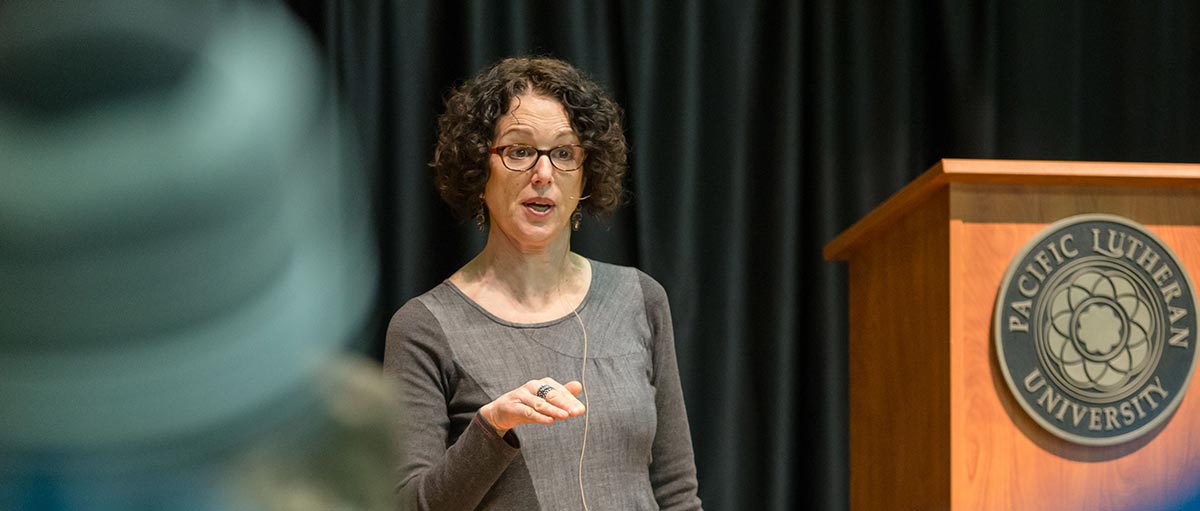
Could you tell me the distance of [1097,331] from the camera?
1660 mm

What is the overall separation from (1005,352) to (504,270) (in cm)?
86

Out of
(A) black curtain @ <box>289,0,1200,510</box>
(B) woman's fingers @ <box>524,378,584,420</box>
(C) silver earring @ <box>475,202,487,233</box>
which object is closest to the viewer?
(B) woman's fingers @ <box>524,378,584,420</box>

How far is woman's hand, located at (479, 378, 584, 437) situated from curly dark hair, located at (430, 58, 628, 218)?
512mm

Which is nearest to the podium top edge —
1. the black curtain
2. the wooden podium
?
the wooden podium

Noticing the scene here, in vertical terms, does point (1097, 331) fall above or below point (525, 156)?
below

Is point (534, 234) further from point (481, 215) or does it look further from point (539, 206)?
point (481, 215)

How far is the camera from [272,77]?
304 mm

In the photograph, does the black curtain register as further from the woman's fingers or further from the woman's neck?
the woman's fingers

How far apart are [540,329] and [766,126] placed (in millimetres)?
1334

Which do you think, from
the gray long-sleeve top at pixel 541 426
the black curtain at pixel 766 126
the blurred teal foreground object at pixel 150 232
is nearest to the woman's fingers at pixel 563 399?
the gray long-sleeve top at pixel 541 426

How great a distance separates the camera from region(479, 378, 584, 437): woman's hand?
1.50 meters

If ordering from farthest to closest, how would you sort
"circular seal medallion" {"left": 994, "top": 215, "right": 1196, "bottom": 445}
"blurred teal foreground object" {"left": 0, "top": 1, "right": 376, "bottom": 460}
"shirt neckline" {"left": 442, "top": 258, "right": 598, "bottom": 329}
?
"shirt neckline" {"left": 442, "top": 258, "right": 598, "bottom": 329}, "circular seal medallion" {"left": 994, "top": 215, "right": 1196, "bottom": 445}, "blurred teal foreground object" {"left": 0, "top": 1, "right": 376, "bottom": 460}

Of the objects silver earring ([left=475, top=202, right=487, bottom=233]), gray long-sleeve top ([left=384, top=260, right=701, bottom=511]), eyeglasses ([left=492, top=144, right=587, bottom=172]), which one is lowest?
gray long-sleeve top ([left=384, top=260, right=701, bottom=511])

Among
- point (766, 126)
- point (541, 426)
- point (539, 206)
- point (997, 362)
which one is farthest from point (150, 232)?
point (766, 126)
